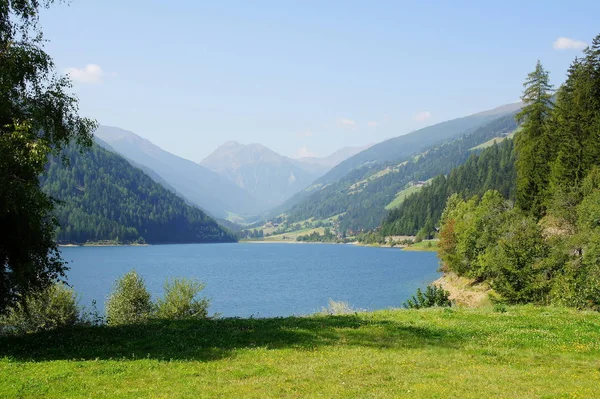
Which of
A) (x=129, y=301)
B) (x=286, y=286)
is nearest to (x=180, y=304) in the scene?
(x=129, y=301)

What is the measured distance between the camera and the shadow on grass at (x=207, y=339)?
19.0 meters

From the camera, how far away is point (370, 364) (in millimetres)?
16453

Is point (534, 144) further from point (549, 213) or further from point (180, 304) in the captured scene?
point (180, 304)

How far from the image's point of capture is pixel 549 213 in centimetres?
6712

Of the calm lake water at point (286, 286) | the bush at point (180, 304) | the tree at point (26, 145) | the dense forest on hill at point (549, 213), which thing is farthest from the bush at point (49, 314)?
the dense forest on hill at point (549, 213)

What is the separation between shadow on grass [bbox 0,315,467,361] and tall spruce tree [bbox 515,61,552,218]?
5685 centimetres

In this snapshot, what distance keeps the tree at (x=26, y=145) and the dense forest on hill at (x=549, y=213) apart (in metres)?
35.8

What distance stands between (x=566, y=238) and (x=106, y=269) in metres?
129

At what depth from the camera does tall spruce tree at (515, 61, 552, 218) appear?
67562mm

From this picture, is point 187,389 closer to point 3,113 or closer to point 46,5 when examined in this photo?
point 3,113

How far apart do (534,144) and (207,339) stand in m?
→ 66.2

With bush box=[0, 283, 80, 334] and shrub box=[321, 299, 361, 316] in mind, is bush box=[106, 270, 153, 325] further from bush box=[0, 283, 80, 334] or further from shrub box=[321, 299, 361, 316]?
shrub box=[321, 299, 361, 316]

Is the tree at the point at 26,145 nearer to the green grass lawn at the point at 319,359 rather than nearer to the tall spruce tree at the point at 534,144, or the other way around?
the green grass lawn at the point at 319,359

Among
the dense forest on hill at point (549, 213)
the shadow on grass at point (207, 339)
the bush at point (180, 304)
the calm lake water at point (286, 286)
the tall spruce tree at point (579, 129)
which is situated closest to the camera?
the shadow on grass at point (207, 339)
